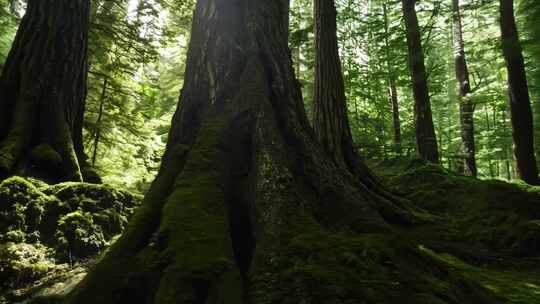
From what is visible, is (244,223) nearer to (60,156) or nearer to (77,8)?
(60,156)

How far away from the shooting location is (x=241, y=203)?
3061 millimetres

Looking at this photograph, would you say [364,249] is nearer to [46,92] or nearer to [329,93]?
[46,92]

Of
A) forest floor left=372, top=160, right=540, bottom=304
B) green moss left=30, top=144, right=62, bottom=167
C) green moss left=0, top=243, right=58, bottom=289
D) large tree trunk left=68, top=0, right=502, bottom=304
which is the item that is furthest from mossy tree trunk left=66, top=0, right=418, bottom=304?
green moss left=30, top=144, right=62, bottom=167

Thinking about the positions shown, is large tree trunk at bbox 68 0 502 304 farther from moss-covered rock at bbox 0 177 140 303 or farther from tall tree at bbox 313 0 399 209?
tall tree at bbox 313 0 399 209

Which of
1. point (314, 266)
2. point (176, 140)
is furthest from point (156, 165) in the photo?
point (314, 266)

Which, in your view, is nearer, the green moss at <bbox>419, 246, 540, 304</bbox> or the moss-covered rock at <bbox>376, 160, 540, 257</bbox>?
the green moss at <bbox>419, 246, 540, 304</bbox>

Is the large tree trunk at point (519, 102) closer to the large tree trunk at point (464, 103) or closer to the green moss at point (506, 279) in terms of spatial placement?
the large tree trunk at point (464, 103)

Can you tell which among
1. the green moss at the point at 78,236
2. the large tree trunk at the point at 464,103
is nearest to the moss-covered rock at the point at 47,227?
the green moss at the point at 78,236

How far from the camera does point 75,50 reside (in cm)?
573

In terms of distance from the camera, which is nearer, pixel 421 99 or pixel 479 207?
pixel 479 207

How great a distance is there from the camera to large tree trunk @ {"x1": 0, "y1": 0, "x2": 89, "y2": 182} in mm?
4613

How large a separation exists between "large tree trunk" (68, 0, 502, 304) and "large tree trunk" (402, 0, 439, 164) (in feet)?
20.6

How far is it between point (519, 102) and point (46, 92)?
10.6 metres

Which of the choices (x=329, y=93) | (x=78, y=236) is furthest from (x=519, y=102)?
(x=78, y=236)
